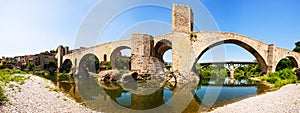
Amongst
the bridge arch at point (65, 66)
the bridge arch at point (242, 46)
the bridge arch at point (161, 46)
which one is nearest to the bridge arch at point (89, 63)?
the bridge arch at point (65, 66)

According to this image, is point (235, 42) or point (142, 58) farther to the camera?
point (235, 42)

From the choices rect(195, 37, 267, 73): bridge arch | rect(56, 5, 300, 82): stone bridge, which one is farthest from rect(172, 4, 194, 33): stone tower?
rect(195, 37, 267, 73): bridge arch

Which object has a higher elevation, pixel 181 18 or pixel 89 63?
pixel 181 18

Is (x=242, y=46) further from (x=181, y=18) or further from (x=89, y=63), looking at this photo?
(x=89, y=63)

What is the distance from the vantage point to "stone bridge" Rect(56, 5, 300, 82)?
17.9 meters

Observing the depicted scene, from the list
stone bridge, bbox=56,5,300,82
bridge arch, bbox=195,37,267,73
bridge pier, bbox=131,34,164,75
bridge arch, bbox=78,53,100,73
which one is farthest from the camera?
bridge arch, bbox=78,53,100,73

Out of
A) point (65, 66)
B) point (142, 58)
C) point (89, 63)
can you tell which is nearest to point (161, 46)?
point (142, 58)

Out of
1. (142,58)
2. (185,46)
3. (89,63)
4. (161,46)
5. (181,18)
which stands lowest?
(89,63)

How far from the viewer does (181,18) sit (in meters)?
19.1

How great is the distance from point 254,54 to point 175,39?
10.1 m

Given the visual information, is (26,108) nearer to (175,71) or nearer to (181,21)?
(175,71)

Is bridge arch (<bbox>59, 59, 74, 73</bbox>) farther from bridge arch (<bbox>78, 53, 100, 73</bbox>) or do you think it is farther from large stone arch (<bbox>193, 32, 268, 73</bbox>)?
large stone arch (<bbox>193, 32, 268, 73</bbox>)

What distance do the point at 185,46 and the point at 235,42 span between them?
6.37 meters

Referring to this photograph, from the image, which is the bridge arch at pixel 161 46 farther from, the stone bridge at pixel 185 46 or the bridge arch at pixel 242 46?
the bridge arch at pixel 242 46
